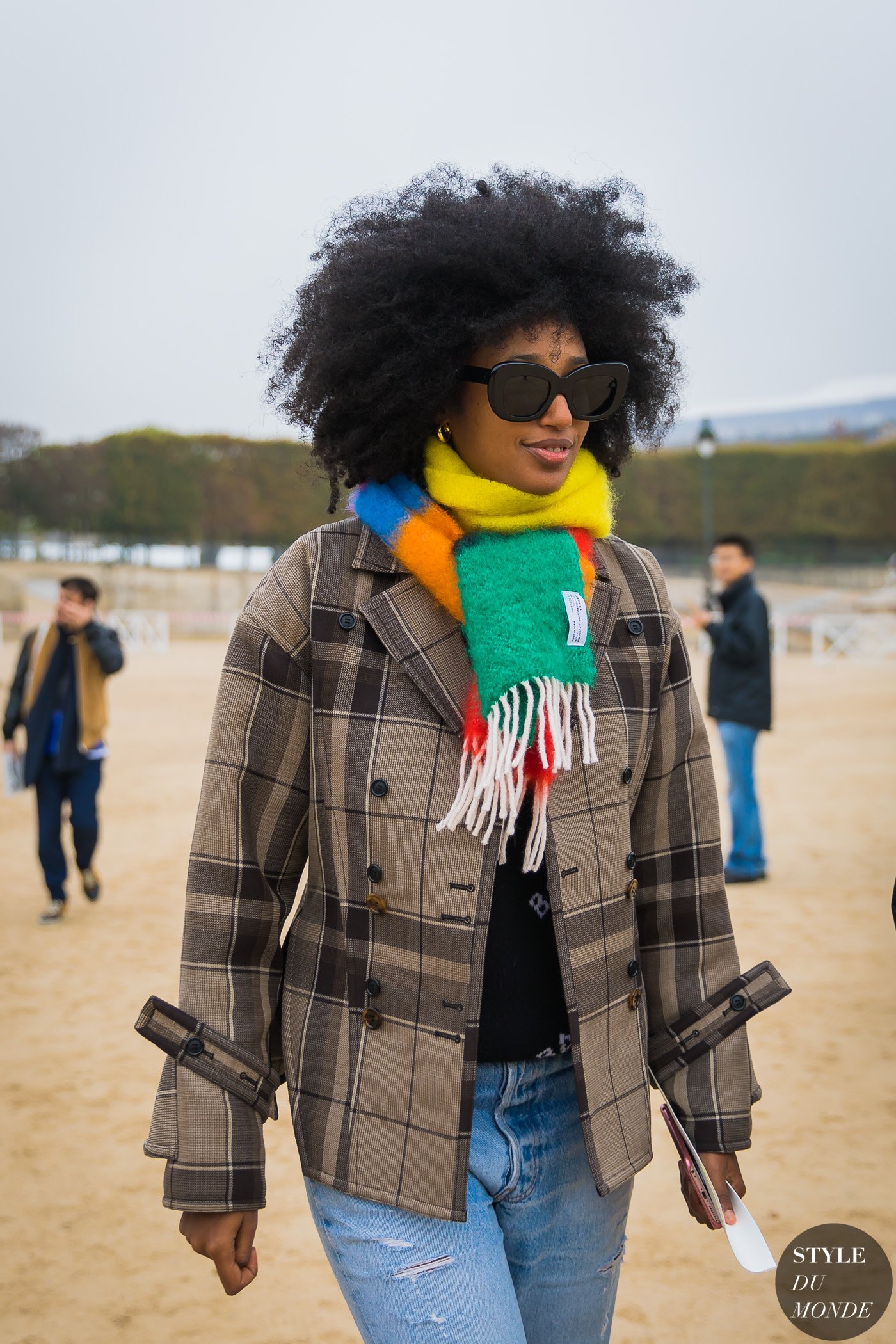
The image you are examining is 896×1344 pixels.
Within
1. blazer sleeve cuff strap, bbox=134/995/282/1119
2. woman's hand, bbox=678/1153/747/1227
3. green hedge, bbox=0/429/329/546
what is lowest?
woman's hand, bbox=678/1153/747/1227

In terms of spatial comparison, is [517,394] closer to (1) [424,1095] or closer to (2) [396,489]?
(2) [396,489]

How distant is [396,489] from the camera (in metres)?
2.01

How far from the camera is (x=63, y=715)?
7.20 metres

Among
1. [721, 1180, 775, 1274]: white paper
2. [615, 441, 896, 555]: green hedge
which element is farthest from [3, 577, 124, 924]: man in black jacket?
[615, 441, 896, 555]: green hedge

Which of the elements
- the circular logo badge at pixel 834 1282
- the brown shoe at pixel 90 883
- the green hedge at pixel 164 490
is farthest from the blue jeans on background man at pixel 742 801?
the green hedge at pixel 164 490

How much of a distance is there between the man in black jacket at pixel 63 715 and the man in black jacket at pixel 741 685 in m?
3.64

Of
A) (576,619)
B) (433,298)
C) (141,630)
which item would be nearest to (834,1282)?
(576,619)

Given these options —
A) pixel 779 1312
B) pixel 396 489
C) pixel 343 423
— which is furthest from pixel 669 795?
pixel 779 1312

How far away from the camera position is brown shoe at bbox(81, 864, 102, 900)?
25.2 feet

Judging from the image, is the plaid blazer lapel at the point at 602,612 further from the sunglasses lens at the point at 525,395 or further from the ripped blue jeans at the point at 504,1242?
the ripped blue jeans at the point at 504,1242

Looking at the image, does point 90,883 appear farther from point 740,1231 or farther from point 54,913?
point 740,1231

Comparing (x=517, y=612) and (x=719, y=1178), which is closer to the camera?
(x=517, y=612)

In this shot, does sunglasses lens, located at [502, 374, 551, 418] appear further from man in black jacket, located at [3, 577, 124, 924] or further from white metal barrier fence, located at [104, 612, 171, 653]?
white metal barrier fence, located at [104, 612, 171, 653]

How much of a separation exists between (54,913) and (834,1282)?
5.10 metres
